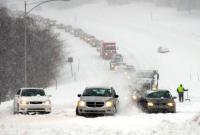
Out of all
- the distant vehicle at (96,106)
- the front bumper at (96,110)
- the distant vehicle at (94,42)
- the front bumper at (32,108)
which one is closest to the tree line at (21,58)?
the distant vehicle at (94,42)

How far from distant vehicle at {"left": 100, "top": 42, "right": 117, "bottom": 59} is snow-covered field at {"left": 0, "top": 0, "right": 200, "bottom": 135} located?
1.14 meters

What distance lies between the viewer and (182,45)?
109 metres

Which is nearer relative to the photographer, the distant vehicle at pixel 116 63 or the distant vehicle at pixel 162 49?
the distant vehicle at pixel 116 63

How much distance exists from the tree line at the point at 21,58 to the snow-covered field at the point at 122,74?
343 centimetres

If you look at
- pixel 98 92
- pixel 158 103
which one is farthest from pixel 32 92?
pixel 158 103

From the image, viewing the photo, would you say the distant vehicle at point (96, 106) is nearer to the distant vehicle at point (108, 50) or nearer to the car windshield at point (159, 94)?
the car windshield at point (159, 94)

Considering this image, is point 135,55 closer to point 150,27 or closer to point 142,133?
point 150,27

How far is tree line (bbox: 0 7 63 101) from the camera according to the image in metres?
69.4

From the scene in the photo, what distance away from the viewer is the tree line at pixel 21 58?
69438 mm

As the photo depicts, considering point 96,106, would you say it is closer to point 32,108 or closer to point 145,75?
point 32,108

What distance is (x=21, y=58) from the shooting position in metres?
72.3

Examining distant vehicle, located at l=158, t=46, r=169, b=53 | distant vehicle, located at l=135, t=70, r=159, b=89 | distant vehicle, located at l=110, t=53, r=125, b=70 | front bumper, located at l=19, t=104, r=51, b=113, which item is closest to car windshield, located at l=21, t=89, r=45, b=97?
front bumper, located at l=19, t=104, r=51, b=113

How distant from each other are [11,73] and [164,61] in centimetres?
2858


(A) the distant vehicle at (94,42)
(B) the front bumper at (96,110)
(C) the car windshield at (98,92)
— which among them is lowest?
(B) the front bumper at (96,110)
